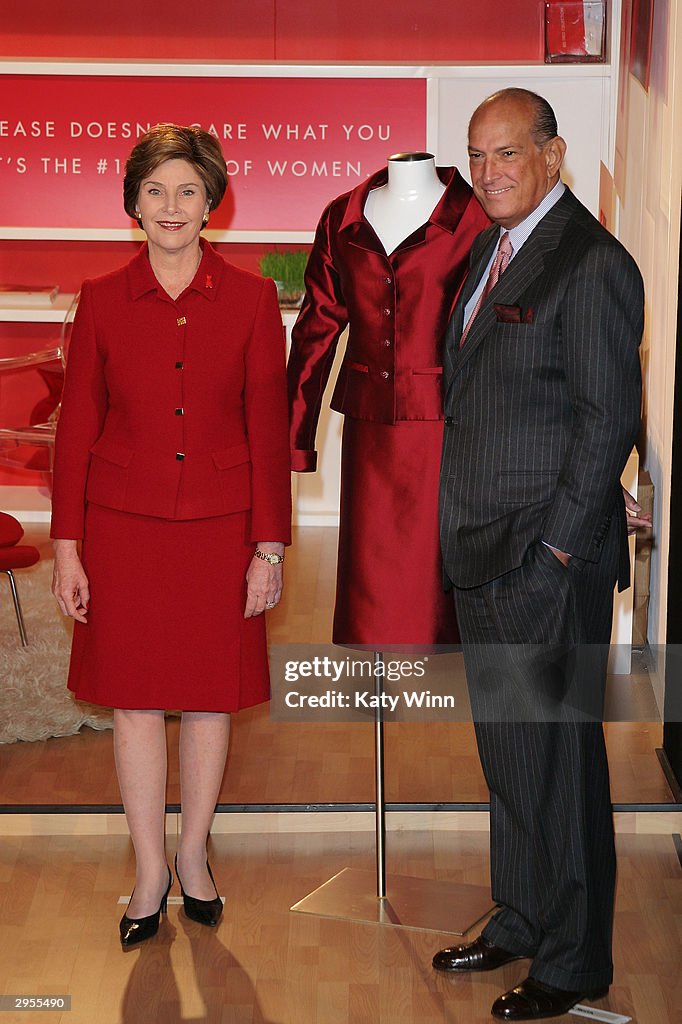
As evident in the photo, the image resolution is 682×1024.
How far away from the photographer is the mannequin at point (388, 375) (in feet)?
8.96

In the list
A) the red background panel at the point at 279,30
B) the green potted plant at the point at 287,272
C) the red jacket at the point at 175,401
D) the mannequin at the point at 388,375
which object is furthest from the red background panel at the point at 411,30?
Result: the red jacket at the point at 175,401

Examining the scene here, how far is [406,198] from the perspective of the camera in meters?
2.77

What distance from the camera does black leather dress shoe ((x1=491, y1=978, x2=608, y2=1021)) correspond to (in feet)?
8.24

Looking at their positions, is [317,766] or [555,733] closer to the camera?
[555,733]

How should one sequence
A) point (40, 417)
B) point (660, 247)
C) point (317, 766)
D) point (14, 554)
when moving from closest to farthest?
1. point (660, 247)
2. point (317, 766)
3. point (14, 554)
4. point (40, 417)

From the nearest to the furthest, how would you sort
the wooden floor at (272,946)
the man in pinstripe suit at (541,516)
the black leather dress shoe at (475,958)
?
A: 1. the man in pinstripe suit at (541,516)
2. the wooden floor at (272,946)
3. the black leather dress shoe at (475,958)

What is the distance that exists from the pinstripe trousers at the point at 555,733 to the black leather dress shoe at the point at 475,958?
0.30 feet

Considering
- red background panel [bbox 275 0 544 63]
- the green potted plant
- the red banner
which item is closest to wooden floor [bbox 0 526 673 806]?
the green potted plant

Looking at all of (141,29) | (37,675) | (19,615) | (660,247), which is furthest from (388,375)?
(141,29)

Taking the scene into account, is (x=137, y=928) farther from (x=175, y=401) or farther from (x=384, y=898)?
(x=175, y=401)

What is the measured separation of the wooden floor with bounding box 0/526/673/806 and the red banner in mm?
2262

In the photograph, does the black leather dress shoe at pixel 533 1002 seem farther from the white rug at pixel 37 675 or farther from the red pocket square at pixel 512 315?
the white rug at pixel 37 675

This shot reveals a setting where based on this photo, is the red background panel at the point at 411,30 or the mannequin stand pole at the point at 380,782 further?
the red background panel at the point at 411,30

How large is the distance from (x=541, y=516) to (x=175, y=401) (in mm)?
690
